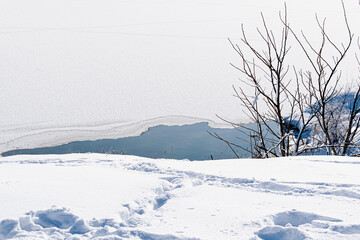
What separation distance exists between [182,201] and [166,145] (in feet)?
14.5

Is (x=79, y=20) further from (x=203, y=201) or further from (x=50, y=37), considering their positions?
(x=203, y=201)

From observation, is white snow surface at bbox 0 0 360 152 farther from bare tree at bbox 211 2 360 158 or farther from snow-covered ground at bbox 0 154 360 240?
snow-covered ground at bbox 0 154 360 240

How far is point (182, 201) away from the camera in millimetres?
1854

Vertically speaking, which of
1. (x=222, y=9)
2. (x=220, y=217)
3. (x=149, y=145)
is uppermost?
(x=222, y=9)

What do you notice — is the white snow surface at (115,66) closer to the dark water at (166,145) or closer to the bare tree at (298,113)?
the dark water at (166,145)

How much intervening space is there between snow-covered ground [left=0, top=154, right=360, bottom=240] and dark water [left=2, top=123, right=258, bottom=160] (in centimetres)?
351

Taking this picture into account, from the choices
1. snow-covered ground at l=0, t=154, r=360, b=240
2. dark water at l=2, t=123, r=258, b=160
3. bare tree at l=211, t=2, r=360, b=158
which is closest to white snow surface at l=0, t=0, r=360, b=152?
dark water at l=2, t=123, r=258, b=160

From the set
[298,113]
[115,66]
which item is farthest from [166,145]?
[115,66]

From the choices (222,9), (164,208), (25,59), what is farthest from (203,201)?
(222,9)

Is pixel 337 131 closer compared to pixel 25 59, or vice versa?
pixel 337 131

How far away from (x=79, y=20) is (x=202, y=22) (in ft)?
16.8

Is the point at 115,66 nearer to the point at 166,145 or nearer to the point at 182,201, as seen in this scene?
the point at 166,145

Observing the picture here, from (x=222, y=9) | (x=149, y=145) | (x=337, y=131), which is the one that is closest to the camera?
(x=337, y=131)

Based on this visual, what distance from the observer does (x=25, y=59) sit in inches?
401
